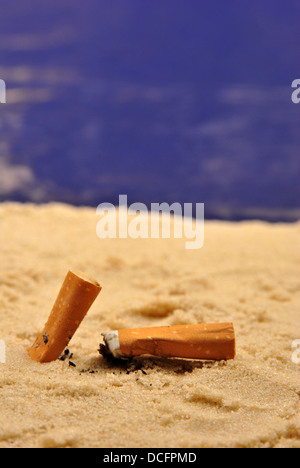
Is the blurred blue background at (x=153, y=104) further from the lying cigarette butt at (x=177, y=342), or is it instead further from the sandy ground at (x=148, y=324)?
the lying cigarette butt at (x=177, y=342)

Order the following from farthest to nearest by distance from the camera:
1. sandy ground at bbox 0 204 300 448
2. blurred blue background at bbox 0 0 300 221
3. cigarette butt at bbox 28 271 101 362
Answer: blurred blue background at bbox 0 0 300 221, cigarette butt at bbox 28 271 101 362, sandy ground at bbox 0 204 300 448

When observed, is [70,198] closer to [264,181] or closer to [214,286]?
[264,181]

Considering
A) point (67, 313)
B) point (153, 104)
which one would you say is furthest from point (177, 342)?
point (153, 104)

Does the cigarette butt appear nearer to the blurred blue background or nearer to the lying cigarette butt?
the lying cigarette butt

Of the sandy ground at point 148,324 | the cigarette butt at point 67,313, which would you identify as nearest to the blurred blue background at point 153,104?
the sandy ground at point 148,324

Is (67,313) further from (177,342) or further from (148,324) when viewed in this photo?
(148,324)

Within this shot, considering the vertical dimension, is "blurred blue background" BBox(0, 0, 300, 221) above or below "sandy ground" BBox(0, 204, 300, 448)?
above

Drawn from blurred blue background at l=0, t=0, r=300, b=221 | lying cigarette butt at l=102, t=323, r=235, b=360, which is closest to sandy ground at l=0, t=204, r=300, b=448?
lying cigarette butt at l=102, t=323, r=235, b=360

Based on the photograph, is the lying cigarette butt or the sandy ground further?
the lying cigarette butt
